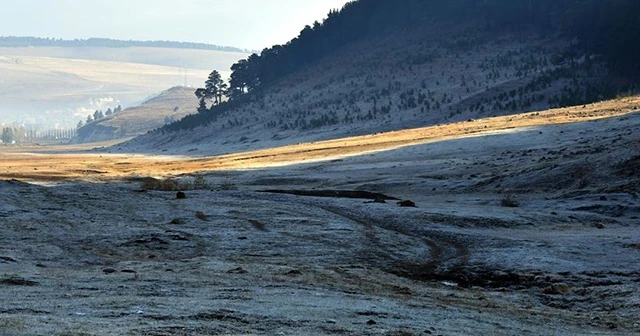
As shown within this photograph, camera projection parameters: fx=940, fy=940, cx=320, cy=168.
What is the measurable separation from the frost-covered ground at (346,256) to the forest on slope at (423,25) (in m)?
62.2

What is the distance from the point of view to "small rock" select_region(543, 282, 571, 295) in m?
18.0

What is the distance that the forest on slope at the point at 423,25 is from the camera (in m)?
101

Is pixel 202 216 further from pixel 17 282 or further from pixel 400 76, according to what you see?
pixel 400 76

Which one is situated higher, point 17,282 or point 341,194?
point 17,282

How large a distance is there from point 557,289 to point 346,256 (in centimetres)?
537

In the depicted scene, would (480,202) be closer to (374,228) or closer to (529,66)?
(374,228)

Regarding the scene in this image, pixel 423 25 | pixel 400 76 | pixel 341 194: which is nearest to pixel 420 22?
pixel 423 25

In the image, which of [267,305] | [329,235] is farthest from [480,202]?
[267,305]

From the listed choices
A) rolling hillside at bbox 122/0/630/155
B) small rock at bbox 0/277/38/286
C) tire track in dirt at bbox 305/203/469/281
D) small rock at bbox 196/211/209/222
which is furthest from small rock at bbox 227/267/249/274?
rolling hillside at bbox 122/0/630/155

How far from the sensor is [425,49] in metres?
130

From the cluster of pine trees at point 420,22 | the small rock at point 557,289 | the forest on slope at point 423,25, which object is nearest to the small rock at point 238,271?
the small rock at point 557,289

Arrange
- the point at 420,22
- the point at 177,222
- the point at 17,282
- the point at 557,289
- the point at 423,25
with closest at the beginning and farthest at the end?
1. the point at 17,282
2. the point at 557,289
3. the point at 177,222
4. the point at 423,25
5. the point at 420,22

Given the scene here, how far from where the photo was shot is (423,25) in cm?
14538

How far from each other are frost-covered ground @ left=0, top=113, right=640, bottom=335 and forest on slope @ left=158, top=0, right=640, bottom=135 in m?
62.2
